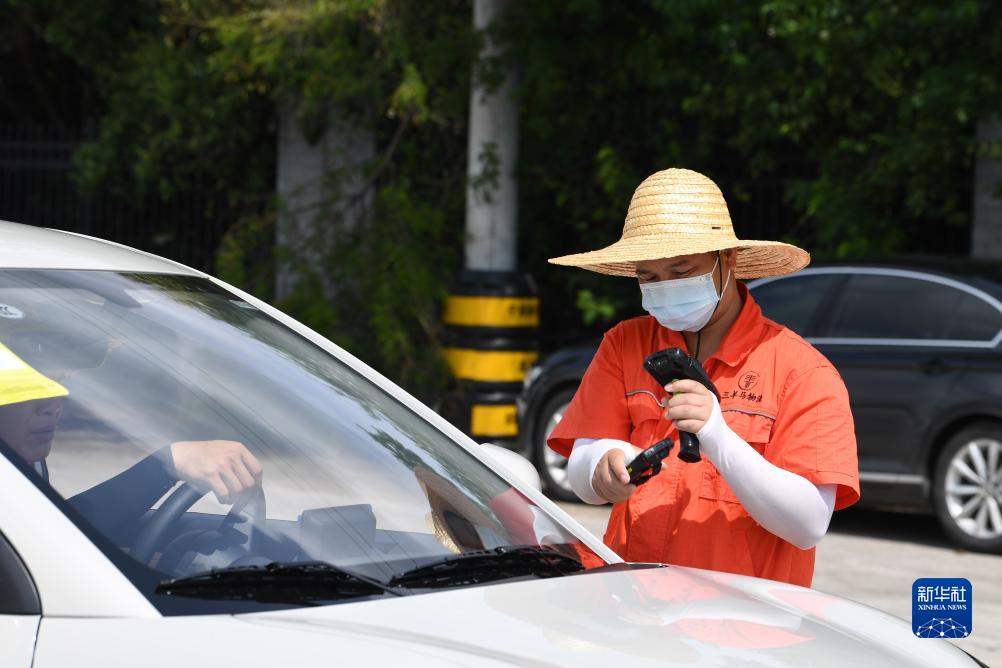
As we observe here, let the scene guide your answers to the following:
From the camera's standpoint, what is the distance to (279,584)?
2381 mm

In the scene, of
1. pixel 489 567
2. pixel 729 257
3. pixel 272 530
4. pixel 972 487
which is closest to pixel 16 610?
pixel 272 530

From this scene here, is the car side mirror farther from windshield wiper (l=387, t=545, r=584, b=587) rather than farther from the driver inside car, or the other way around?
the driver inside car

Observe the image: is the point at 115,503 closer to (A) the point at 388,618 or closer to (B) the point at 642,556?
(A) the point at 388,618

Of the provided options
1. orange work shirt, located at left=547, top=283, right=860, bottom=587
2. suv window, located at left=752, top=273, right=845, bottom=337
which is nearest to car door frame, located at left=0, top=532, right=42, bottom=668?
orange work shirt, located at left=547, top=283, right=860, bottom=587

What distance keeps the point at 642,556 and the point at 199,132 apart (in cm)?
1255

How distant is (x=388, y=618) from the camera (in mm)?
2303

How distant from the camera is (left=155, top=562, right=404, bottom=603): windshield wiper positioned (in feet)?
7.58

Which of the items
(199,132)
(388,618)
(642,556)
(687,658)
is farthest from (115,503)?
(199,132)

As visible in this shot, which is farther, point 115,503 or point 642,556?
point 642,556

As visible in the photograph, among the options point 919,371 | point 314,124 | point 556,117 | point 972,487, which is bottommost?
point 972,487

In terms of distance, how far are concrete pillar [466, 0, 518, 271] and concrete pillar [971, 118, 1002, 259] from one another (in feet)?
11.6

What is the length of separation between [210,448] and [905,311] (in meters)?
6.85

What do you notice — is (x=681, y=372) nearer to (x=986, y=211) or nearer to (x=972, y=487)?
(x=972, y=487)

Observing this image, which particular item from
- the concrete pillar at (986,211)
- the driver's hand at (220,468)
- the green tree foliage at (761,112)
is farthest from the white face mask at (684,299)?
the concrete pillar at (986,211)
